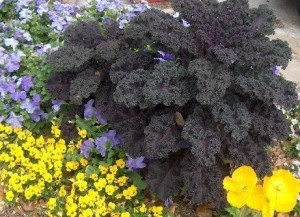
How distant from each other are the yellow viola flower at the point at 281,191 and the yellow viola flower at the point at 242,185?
71 mm

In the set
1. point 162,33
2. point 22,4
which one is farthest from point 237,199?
point 22,4

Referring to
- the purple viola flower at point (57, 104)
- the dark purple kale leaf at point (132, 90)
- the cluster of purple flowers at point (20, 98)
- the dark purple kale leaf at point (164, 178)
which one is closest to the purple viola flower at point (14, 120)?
the cluster of purple flowers at point (20, 98)

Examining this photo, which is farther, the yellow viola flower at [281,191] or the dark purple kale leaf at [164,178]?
the dark purple kale leaf at [164,178]

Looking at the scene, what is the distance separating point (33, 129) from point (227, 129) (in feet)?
4.81

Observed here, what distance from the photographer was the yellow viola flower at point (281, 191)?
1886 millimetres

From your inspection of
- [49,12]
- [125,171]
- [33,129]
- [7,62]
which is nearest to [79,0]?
[49,12]

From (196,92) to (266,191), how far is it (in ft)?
3.41

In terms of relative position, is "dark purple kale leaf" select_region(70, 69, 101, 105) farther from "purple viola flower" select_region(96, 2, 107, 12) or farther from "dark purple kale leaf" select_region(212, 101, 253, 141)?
"purple viola flower" select_region(96, 2, 107, 12)

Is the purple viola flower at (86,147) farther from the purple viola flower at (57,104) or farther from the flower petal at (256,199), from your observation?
the flower petal at (256,199)

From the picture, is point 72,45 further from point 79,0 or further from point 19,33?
point 79,0

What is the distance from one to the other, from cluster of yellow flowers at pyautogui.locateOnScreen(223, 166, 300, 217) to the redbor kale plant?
0.74 m

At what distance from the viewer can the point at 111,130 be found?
3355 mm

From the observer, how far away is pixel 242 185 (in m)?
1.99

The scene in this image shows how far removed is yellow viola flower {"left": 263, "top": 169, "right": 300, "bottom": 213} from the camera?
74.2 inches
